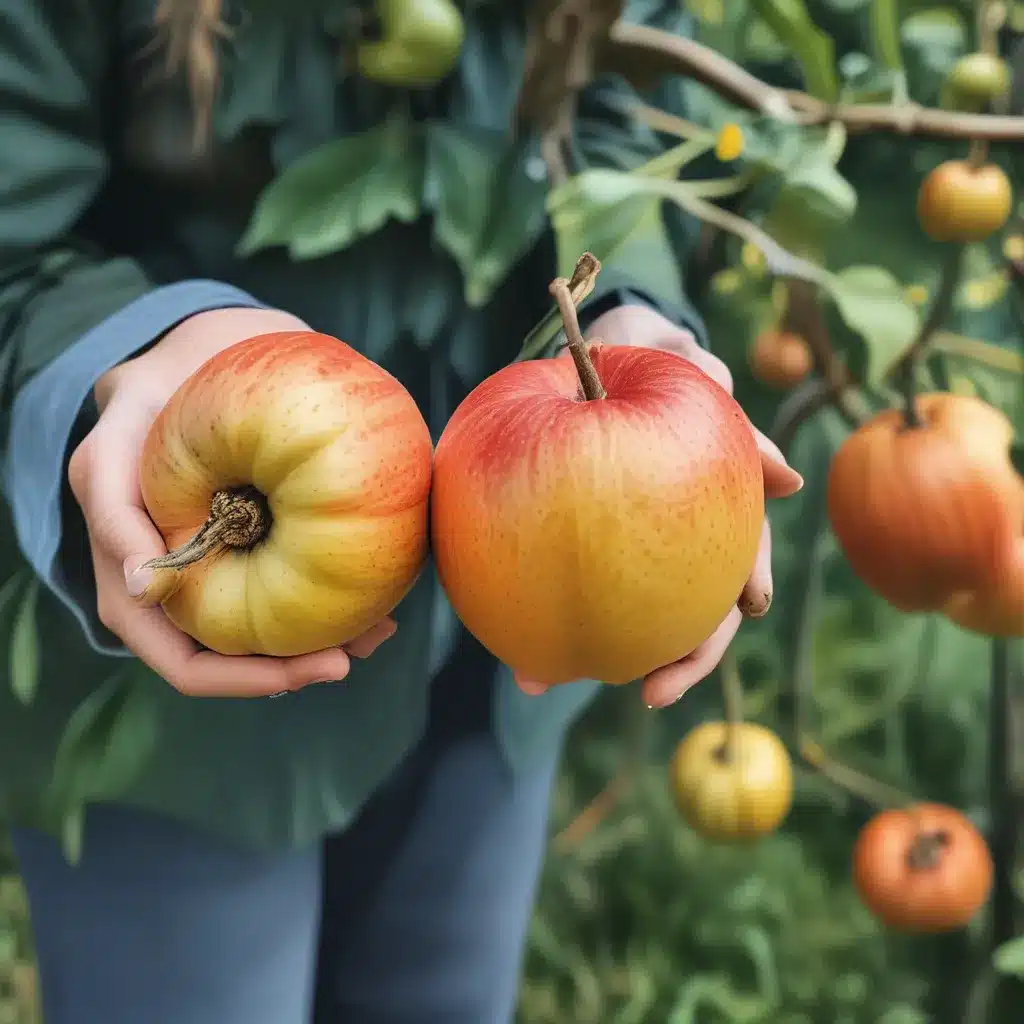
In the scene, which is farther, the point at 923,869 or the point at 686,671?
the point at 923,869

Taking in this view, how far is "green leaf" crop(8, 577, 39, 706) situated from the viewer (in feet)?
1.64

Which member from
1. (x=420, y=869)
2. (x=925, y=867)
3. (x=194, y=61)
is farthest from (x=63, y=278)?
(x=925, y=867)

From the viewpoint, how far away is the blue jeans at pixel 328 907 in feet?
1.79

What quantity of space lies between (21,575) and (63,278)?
0.48 ft

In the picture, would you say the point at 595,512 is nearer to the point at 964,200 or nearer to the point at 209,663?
the point at 209,663

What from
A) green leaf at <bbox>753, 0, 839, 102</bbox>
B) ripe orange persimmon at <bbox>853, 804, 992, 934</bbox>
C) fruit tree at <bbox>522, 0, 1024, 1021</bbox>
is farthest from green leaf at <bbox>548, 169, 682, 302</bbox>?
ripe orange persimmon at <bbox>853, 804, 992, 934</bbox>

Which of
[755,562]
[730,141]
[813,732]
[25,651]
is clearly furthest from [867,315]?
[813,732]

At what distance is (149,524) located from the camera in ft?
1.20

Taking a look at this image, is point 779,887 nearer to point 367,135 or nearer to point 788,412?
point 788,412

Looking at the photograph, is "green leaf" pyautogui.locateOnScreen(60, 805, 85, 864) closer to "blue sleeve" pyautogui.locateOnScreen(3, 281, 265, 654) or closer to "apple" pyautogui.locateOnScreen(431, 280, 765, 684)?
"blue sleeve" pyautogui.locateOnScreen(3, 281, 265, 654)

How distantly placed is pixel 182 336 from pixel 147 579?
13 cm

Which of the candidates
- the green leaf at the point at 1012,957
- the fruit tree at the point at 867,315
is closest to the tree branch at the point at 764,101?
the fruit tree at the point at 867,315

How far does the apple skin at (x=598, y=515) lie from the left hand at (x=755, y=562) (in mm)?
16

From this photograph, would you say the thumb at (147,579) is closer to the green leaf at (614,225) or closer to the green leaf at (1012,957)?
the green leaf at (614,225)
